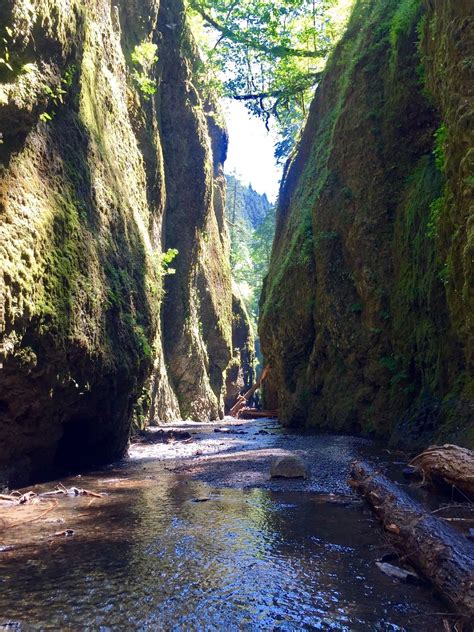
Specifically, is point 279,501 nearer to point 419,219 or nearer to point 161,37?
point 419,219

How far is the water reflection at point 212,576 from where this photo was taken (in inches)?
123

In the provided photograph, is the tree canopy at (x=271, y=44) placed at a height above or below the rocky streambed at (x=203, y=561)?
above

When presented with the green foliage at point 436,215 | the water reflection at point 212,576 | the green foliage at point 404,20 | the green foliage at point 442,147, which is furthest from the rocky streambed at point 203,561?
the green foliage at point 404,20

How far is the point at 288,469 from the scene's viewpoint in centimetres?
785

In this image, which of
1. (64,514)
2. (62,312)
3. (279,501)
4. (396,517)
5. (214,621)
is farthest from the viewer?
(62,312)

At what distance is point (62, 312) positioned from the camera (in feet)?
24.2

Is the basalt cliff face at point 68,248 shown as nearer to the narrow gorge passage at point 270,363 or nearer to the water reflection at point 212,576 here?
the narrow gorge passage at point 270,363

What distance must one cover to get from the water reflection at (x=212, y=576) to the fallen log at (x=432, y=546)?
171 millimetres

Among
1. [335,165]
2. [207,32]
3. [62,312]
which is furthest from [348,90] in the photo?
[207,32]

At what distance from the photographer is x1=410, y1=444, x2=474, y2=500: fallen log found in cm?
573

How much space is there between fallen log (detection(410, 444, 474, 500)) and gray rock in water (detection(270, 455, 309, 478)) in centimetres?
190

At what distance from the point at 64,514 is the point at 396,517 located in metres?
3.52

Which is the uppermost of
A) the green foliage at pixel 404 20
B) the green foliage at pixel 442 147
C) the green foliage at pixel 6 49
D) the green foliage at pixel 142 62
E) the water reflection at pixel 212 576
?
the green foliage at pixel 142 62

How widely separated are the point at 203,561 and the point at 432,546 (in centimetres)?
177
